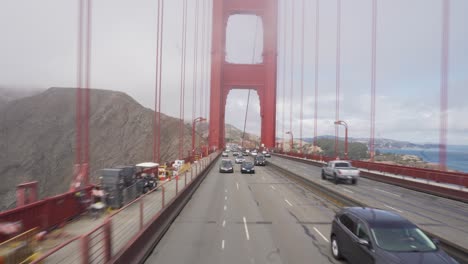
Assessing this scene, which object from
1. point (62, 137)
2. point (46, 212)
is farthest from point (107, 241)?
point (62, 137)

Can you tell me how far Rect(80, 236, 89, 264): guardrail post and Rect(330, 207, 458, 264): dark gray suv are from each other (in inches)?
203

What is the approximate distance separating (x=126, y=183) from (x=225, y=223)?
21.1 ft

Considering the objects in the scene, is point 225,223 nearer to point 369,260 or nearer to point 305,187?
point 369,260

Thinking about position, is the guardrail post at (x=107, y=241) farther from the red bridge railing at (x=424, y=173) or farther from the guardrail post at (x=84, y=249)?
the red bridge railing at (x=424, y=173)

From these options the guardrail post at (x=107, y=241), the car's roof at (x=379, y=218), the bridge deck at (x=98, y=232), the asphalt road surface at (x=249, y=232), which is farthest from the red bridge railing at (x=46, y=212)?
the car's roof at (x=379, y=218)

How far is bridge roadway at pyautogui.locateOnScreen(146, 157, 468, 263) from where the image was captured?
30.8ft

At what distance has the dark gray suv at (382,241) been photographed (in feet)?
22.5

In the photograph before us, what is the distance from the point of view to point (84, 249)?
621cm

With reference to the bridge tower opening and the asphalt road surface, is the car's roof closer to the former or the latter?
the asphalt road surface

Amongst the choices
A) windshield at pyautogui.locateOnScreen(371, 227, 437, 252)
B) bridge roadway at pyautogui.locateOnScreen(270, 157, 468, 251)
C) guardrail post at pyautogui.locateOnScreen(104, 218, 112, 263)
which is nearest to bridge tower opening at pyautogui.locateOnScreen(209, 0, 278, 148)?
bridge roadway at pyautogui.locateOnScreen(270, 157, 468, 251)

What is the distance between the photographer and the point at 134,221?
32.5ft

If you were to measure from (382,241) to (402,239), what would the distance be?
1.46 feet

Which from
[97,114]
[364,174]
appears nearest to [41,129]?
[97,114]

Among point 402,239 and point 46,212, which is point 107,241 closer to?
point 46,212
